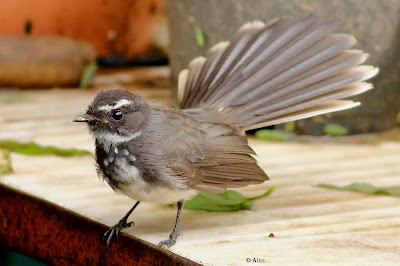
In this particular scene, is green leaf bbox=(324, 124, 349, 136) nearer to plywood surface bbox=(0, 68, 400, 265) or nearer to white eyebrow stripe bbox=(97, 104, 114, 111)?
plywood surface bbox=(0, 68, 400, 265)

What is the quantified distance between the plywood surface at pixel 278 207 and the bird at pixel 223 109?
0.68 feet

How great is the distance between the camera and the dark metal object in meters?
3.12

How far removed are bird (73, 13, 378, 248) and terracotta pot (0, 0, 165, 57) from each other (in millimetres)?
3810

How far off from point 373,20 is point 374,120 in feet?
2.25

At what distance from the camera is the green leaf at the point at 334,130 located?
5.25m

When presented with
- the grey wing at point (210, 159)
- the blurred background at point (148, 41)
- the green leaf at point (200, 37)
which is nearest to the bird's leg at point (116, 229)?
the grey wing at point (210, 159)

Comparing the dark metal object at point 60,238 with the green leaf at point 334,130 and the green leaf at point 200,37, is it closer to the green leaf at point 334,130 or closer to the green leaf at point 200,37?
the green leaf at point 200,37

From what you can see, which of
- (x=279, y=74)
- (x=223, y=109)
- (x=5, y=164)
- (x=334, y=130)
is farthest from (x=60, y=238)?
(x=334, y=130)

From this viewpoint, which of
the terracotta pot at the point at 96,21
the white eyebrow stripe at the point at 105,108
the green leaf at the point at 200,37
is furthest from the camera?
the terracotta pot at the point at 96,21

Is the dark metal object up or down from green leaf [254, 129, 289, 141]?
down

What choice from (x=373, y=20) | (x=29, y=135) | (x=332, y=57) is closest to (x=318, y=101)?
(x=332, y=57)

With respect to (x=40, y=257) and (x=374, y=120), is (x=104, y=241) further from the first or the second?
(x=374, y=120)

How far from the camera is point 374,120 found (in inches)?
212

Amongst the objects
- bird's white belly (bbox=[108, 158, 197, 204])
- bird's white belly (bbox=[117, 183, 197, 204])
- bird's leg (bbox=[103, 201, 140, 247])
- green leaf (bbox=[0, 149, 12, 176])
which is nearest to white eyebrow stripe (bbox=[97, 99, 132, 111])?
bird's white belly (bbox=[108, 158, 197, 204])
